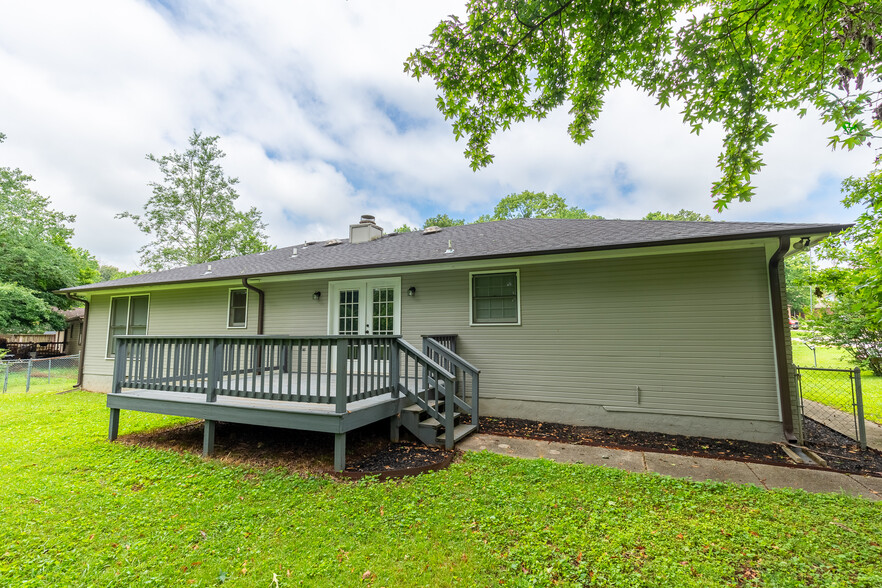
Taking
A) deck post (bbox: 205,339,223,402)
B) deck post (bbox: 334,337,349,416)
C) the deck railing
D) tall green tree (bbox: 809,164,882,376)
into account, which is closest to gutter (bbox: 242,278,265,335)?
the deck railing

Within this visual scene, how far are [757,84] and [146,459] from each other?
8690mm

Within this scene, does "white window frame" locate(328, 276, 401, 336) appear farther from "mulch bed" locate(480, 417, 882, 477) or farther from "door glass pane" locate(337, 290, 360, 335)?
"mulch bed" locate(480, 417, 882, 477)

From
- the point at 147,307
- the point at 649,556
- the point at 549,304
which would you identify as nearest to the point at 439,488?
the point at 649,556

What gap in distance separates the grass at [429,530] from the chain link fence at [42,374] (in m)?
9.26

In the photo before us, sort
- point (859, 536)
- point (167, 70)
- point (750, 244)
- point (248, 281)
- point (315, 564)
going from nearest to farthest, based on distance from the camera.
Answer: point (315, 564)
point (859, 536)
point (750, 244)
point (248, 281)
point (167, 70)

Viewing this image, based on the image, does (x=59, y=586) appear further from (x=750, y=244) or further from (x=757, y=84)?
(x=757, y=84)

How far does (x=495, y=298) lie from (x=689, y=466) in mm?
3554

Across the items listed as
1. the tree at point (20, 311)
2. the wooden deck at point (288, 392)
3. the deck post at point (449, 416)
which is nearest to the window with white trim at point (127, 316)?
the wooden deck at point (288, 392)

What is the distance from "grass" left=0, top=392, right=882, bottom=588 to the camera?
2.22 meters

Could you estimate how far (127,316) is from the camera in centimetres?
1002

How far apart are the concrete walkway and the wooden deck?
698 millimetres

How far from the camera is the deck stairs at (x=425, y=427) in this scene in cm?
464

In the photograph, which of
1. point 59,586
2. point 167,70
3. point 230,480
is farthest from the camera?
point 167,70

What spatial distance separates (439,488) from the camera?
3418 millimetres
